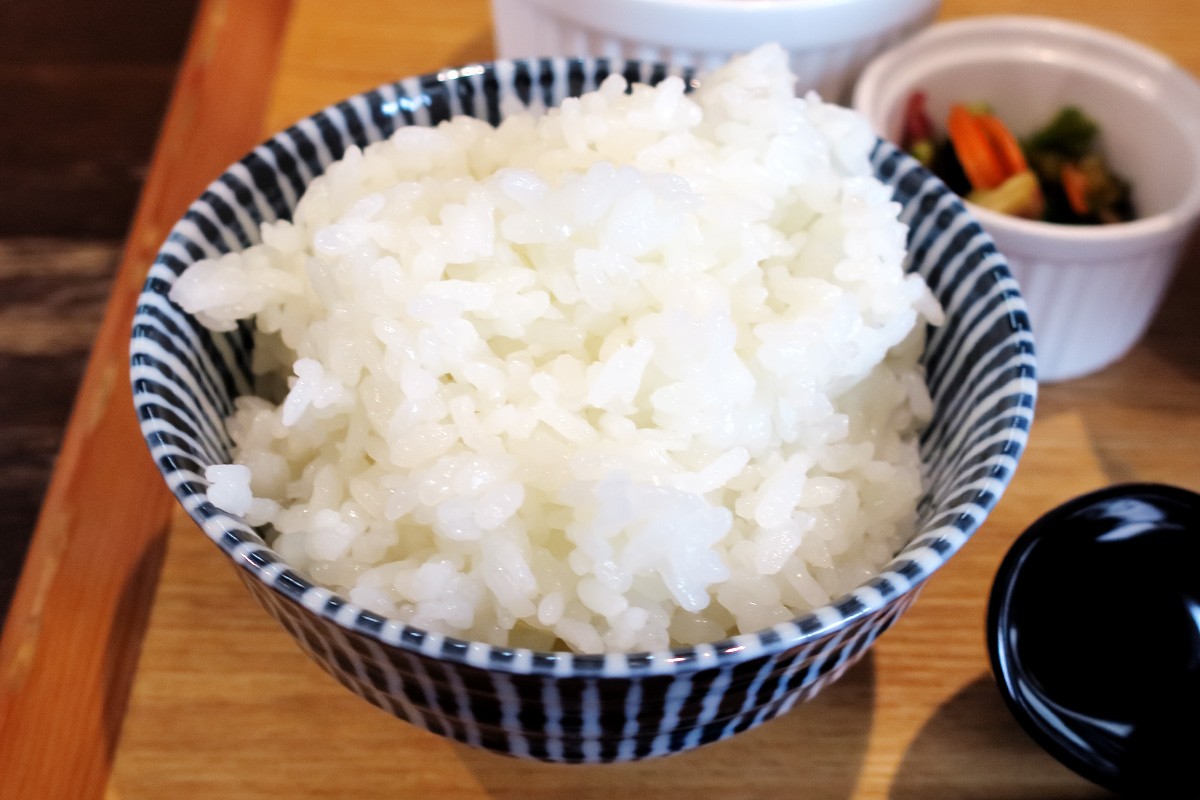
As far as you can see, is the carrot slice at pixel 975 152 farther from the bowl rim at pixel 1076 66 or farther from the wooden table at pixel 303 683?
the wooden table at pixel 303 683

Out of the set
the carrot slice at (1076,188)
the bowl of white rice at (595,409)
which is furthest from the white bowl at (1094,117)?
the bowl of white rice at (595,409)

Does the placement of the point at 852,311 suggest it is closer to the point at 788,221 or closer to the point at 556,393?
Result: the point at 788,221

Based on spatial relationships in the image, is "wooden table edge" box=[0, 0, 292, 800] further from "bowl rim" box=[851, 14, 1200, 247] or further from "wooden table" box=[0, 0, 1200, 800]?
"bowl rim" box=[851, 14, 1200, 247]

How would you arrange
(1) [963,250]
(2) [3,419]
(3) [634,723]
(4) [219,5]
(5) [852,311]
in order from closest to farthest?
(3) [634,723] < (5) [852,311] < (1) [963,250] < (2) [3,419] < (4) [219,5]

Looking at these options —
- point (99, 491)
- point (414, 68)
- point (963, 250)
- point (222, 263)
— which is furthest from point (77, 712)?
point (414, 68)

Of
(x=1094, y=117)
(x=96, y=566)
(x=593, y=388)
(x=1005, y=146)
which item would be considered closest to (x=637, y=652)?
(x=593, y=388)

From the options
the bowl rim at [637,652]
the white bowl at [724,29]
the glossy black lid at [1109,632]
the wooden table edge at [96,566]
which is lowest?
the wooden table edge at [96,566]

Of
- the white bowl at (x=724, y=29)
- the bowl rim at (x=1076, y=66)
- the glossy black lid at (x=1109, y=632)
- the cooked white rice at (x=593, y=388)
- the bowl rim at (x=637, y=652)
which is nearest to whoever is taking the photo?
the bowl rim at (x=637, y=652)

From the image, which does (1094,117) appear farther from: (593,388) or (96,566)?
(96,566)
